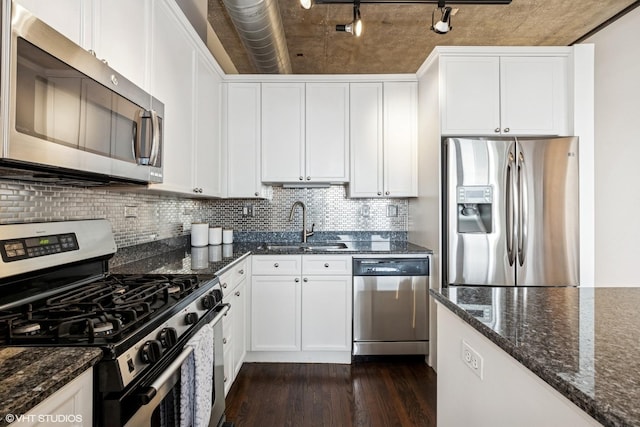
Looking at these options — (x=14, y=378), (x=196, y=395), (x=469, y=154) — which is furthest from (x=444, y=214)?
(x=14, y=378)

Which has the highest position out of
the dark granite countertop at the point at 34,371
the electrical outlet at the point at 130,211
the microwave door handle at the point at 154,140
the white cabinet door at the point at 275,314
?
the microwave door handle at the point at 154,140

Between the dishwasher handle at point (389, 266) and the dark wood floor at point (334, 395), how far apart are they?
761 mm

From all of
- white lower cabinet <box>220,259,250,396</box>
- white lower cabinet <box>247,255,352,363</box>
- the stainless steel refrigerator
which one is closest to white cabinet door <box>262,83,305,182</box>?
white lower cabinet <box>247,255,352,363</box>

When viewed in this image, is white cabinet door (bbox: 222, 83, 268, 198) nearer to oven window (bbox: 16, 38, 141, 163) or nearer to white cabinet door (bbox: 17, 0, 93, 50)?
oven window (bbox: 16, 38, 141, 163)

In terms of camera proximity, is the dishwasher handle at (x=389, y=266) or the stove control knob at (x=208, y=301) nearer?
the stove control knob at (x=208, y=301)

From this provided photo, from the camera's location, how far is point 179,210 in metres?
2.81

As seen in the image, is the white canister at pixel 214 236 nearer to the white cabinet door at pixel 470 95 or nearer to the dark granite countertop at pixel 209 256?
the dark granite countertop at pixel 209 256

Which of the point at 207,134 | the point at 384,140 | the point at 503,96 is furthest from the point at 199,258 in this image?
the point at 503,96

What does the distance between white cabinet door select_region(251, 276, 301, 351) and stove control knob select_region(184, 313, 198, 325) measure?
137 cm

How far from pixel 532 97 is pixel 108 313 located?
3056 mm

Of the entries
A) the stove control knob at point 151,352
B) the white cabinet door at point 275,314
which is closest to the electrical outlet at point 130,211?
the white cabinet door at point 275,314

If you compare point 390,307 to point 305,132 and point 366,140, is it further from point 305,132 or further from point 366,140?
point 305,132

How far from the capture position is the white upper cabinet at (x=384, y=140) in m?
3.05

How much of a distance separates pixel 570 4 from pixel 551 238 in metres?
2.07
